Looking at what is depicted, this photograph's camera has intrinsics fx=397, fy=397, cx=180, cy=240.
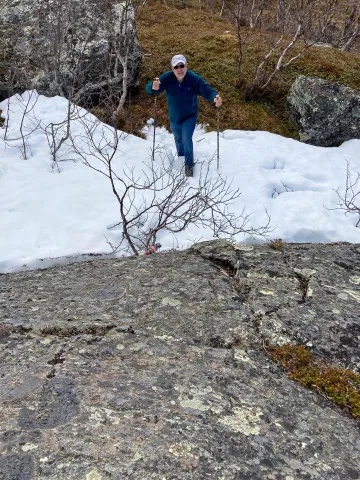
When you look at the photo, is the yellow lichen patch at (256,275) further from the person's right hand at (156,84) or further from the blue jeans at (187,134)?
the person's right hand at (156,84)

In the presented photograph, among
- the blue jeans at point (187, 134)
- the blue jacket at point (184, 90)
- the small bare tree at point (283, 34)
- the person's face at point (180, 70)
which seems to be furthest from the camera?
the small bare tree at point (283, 34)

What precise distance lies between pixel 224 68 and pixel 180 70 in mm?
5406

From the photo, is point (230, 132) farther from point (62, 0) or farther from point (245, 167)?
point (62, 0)

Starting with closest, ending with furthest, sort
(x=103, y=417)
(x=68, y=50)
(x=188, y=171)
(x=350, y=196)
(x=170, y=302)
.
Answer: (x=103, y=417) → (x=170, y=302) → (x=350, y=196) → (x=188, y=171) → (x=68, y=50)

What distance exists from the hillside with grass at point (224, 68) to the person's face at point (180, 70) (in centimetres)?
244

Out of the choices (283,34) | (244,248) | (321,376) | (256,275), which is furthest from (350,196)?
(283,34)

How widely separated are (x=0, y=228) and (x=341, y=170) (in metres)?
7.10

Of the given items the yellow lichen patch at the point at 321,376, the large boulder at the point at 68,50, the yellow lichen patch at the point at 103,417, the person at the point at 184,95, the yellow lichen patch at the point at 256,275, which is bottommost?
the yellow lichen patch at the point at 321,376

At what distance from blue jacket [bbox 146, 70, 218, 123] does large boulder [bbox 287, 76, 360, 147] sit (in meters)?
3.32

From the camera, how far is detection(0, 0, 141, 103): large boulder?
9750 mm

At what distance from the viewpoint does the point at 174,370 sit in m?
2.72

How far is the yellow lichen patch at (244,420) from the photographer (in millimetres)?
2303

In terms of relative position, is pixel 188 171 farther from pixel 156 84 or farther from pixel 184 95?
pixel 156 84

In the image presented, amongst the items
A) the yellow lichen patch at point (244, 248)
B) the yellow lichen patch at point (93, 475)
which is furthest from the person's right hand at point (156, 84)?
the yellow lichen patch at point (93, 475)
